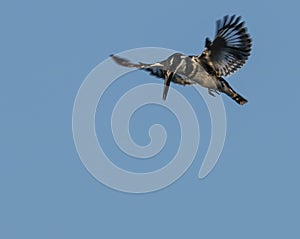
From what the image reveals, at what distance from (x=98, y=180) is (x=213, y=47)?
5528 millimetres

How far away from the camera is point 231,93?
4794cm

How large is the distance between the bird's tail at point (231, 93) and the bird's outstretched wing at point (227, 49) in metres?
0.38

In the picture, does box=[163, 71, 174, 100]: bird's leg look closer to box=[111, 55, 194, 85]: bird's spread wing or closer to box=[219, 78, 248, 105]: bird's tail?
box=[111, 55, 194, 85]: bird's spread wing

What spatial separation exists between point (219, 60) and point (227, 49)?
1.53 ft

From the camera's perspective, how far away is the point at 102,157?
1864 inches

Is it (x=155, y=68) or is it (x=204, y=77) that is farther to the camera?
(x=155, y=68)

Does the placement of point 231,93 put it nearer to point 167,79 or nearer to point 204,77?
point 204,77

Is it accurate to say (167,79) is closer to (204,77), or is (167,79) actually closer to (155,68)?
(155,68)

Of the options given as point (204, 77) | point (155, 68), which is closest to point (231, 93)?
point (204, 77)

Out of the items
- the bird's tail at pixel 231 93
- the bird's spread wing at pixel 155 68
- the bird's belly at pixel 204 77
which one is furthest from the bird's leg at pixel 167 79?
the bird's tail at pixel 231 93

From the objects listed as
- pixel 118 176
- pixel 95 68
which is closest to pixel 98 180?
pixel 118 176

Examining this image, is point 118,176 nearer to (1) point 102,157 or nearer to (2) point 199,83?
(1) point 102,157

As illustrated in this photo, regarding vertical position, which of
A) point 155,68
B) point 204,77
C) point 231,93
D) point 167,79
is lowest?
point 231,93

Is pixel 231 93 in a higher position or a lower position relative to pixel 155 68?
lower
